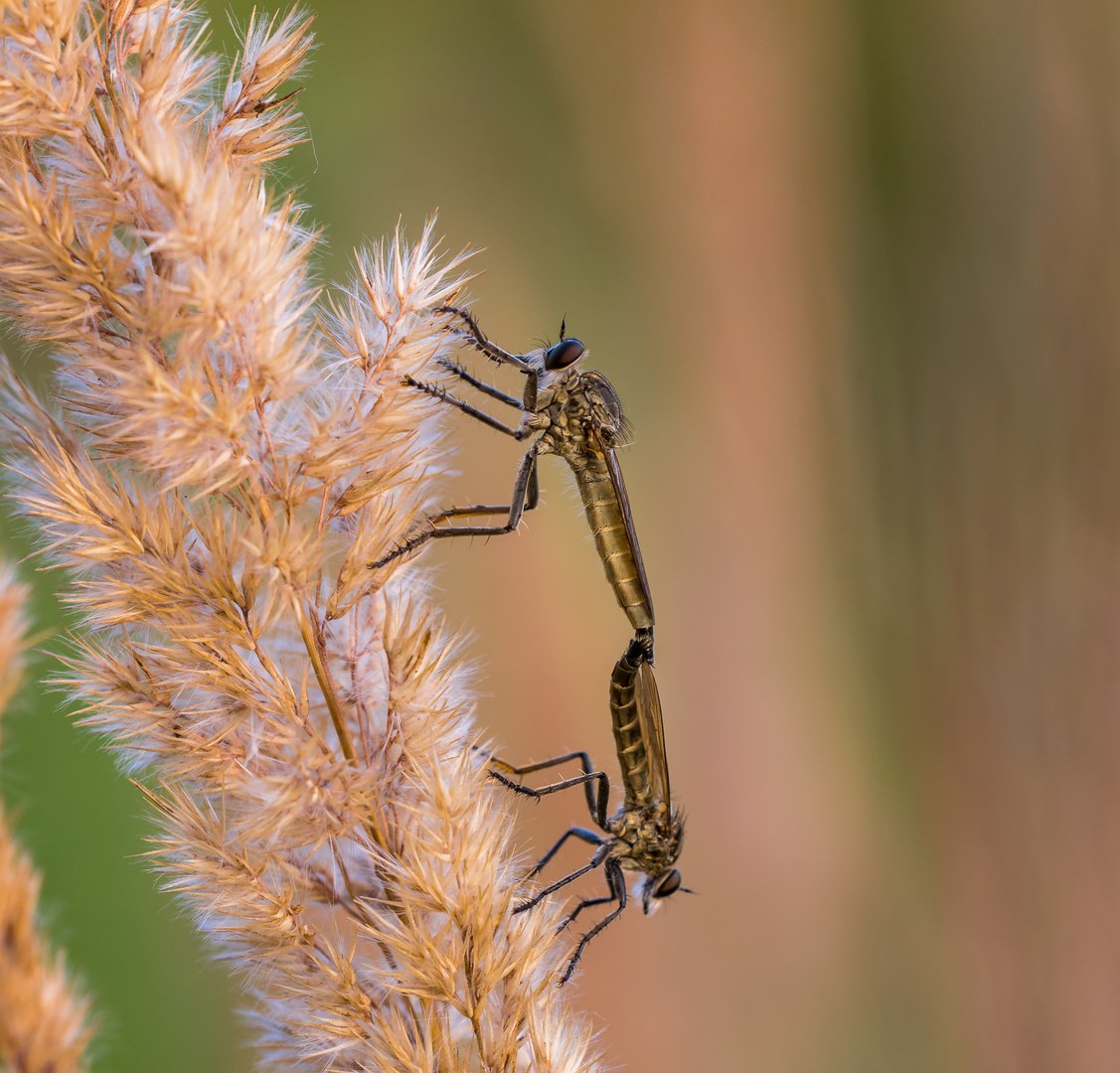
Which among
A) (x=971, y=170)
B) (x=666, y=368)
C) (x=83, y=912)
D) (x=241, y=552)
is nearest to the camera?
(x=241, y=552)

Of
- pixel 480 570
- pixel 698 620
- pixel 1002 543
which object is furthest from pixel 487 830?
pixel 1002 543

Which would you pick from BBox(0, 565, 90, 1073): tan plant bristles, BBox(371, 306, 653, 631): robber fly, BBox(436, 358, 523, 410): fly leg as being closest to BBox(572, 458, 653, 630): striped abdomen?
BBox(371, 306, 653, 631): robber fly

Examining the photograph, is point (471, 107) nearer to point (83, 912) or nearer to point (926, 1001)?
point (83, 912)

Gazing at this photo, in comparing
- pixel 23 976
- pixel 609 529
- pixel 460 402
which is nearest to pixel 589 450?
pixel 609 529

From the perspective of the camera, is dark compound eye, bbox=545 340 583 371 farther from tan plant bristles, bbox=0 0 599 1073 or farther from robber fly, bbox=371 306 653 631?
tan plant bristles, bbox=0 0 599 1073

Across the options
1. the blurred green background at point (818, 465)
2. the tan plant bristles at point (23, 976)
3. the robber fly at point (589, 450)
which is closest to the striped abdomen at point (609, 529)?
the robber fly at point (589, 450)

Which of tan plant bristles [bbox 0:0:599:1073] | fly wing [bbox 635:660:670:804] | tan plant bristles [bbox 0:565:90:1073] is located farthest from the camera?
fly wing [bbox 635:660:670:804]
